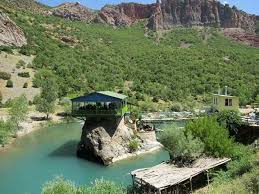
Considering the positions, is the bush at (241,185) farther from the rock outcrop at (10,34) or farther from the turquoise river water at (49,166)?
the rock outcrop at (10,34)

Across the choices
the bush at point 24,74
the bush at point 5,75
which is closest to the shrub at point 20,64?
the bush at point 24,74

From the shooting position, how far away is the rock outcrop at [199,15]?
578 feet

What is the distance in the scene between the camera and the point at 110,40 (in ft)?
434

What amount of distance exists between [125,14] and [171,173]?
6538 inches

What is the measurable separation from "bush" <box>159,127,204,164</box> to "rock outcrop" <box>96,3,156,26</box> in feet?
436

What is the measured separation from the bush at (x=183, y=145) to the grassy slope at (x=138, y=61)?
46.3 meters

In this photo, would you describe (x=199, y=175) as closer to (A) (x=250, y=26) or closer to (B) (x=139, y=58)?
(B) (x=139, y=58)

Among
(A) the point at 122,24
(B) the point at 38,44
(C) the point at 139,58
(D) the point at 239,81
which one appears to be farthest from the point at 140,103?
(A) the point at 122,24

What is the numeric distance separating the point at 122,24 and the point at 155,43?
116ft

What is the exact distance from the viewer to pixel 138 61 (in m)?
115

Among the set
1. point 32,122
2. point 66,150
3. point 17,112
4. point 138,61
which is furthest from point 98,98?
point 138,61

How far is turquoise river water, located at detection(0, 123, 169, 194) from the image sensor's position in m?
39.4

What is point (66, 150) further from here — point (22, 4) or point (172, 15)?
point (172, 15)

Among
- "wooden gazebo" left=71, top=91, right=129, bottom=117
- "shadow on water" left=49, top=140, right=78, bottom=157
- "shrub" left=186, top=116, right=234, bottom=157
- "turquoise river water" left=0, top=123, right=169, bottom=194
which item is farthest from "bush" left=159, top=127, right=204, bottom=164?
"shadow on water" left=49, top=140, right=78, bottom=157
